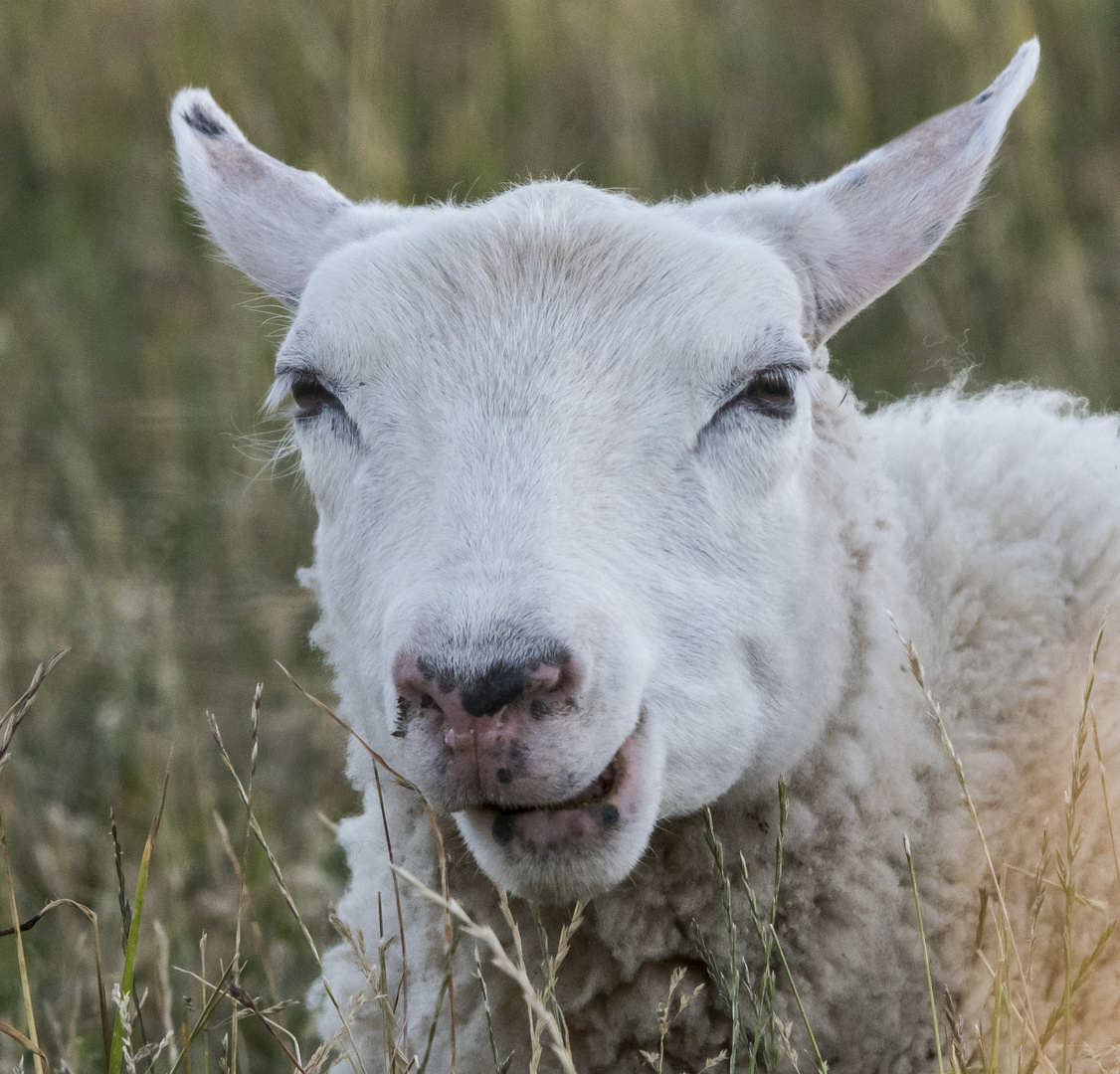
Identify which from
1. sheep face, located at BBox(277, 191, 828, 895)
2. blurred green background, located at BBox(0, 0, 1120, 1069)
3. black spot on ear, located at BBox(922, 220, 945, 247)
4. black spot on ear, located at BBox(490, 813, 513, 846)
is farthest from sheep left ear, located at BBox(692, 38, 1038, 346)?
blurred green background, located at BBox(0, 0, 1120, 1069)

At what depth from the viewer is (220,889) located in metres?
3.77

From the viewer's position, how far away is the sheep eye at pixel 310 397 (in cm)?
257

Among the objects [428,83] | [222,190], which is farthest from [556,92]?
[222,190]

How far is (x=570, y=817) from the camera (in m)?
1.99

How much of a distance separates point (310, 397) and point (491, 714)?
0.96 m

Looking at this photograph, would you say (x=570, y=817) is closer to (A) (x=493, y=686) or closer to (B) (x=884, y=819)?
(A) (x=493, y=686)

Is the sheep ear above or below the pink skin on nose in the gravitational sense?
above

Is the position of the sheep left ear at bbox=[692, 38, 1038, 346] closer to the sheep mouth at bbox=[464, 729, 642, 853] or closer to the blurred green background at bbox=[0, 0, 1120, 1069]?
the sheep mouth at bbox=[464, 729, 642, 853]

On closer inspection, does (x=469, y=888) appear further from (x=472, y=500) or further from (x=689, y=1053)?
(x=472, y=500)

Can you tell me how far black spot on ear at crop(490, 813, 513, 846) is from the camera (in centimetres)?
200

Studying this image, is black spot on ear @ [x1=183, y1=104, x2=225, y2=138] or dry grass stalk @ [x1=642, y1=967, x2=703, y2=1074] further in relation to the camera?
black spot on ear @ [x1=183, y1=104, x2=225, y2=138]

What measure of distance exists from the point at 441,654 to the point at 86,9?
7803mm

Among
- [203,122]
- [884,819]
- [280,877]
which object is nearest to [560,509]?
[280,877]

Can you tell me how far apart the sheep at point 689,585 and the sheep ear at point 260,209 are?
1.06 ft
